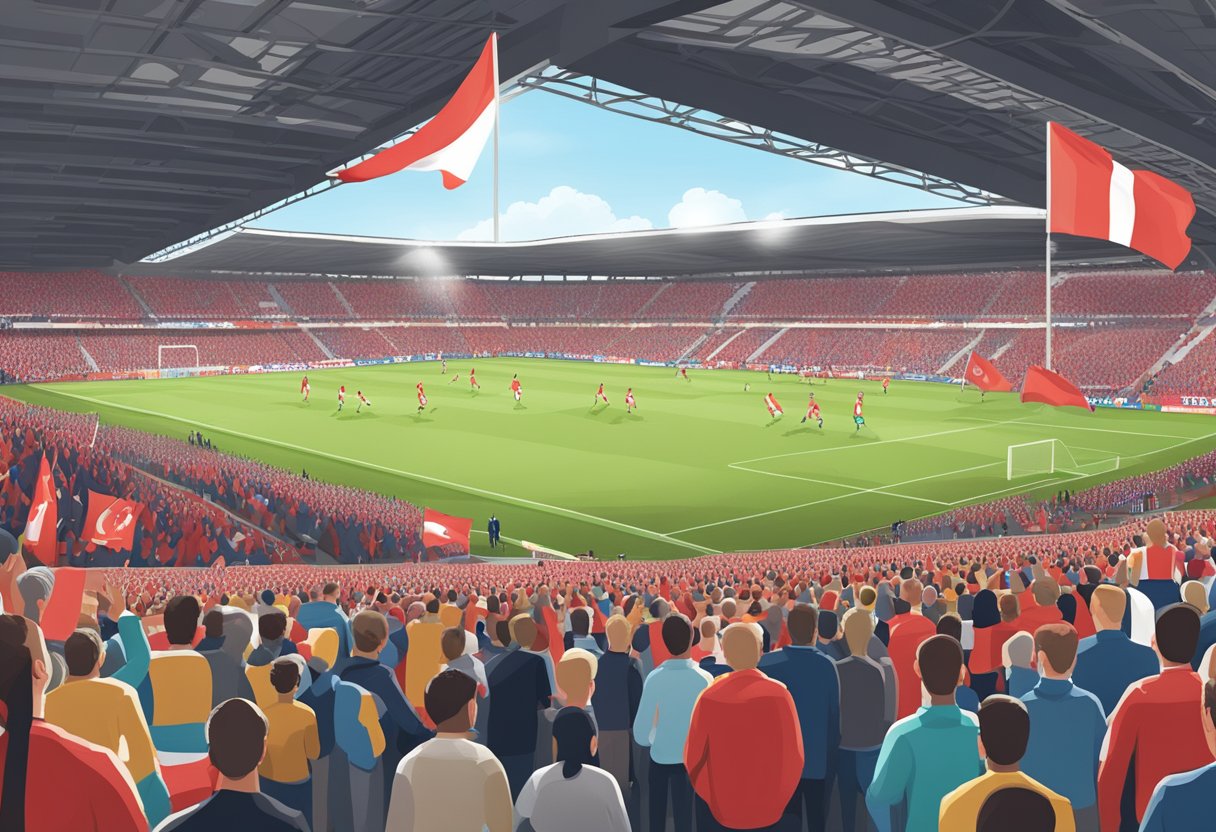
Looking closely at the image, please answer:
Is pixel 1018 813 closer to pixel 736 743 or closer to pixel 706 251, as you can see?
pixel 736 743

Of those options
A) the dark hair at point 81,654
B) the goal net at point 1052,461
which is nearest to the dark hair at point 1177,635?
the dark hair at point 81,654

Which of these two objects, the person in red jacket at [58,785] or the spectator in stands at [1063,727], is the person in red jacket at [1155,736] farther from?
the person in red jacket at [58,785]

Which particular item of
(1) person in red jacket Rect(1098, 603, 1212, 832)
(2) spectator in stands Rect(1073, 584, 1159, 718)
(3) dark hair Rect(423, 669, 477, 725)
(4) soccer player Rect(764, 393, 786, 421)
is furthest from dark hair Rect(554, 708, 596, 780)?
(4) soccer player Rect(764, 393, 786, 421)

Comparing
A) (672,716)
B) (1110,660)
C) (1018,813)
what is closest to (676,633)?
(672,716)

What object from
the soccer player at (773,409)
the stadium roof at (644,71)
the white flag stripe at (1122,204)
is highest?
the stadium roof at (644,71)

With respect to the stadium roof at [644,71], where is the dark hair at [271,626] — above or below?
below

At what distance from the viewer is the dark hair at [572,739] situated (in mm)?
3656

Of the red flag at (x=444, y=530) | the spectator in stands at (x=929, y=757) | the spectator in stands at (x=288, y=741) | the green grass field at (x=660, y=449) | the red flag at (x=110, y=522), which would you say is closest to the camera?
the spectator in stands at (x=929, y=757)

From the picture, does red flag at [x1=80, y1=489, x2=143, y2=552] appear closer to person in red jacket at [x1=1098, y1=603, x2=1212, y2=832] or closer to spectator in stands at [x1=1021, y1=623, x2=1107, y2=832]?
spectator in stands at [x1=1021, y1=623, x2=1107, y2=832]

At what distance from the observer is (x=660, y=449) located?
122ft

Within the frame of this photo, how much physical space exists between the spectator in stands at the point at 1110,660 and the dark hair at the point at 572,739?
9.95 feet

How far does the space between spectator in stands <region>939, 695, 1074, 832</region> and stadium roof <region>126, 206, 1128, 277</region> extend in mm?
47588

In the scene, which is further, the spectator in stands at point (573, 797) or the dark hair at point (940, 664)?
the dark hair at point (940, 664)

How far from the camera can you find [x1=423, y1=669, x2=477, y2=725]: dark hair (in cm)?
362
